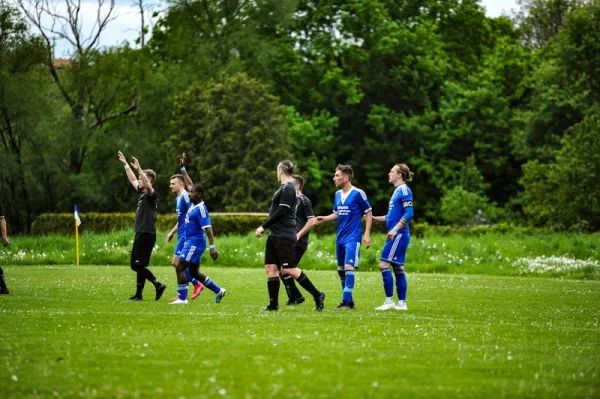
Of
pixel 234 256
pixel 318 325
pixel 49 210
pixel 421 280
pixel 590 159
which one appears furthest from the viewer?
pixel 49 210

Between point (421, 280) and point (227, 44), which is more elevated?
point (227, 44)

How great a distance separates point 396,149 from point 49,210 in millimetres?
20564

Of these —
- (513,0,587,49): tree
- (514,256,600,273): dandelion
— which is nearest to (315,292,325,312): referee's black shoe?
(514,256,600,273): dandelion

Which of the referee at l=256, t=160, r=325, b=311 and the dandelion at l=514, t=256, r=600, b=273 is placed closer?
the referee at l=256, t=160, r=325, b=311

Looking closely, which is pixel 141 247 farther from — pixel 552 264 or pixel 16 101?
pixel 16 101

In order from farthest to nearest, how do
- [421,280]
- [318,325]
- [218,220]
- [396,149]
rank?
1. [396,149]
2. [218,220]
3. [421,280]
4. [318,325]

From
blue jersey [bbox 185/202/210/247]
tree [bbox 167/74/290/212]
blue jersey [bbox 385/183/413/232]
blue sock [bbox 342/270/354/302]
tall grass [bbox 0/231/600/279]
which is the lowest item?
tall grass [bbox 0/231/600/279]

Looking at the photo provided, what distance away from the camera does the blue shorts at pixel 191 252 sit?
641 inches

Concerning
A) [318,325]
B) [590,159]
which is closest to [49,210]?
[590,159]

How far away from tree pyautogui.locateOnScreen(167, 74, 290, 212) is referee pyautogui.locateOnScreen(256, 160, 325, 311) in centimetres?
3796

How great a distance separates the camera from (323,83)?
59812 millimetres

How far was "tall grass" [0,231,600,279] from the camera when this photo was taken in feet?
97.0

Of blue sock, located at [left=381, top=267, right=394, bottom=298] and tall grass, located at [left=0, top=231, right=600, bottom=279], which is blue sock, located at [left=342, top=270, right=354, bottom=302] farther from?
tall grass, located at [left=0, top=231, right=600, bottom=279]

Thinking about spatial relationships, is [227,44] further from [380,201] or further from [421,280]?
[421,280]
